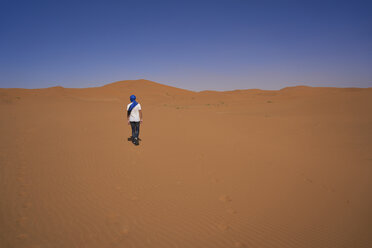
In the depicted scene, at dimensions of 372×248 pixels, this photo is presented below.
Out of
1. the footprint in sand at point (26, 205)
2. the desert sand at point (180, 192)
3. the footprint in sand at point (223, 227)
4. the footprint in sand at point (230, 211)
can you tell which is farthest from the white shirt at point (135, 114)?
the footprint in sand at point (223, 227)

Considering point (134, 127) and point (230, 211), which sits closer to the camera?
point (230, 211)

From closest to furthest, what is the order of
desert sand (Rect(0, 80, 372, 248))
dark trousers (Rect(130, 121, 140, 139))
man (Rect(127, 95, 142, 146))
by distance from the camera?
desert sand (Rect(0, 80, 372, 248))
man (Rect(127, 95, 142, 146))
dark trousers (Rect(130, 121, 140, 139))

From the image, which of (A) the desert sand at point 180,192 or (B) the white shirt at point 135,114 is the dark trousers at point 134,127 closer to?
(B) the white shirt at point 135,114

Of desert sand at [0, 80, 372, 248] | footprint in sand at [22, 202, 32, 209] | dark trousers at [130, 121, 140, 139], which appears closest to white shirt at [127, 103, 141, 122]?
dark trousers at [130, 121, 140, 139]

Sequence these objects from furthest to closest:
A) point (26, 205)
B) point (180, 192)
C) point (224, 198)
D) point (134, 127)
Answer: point (134, 127)
point (180, 192)
point (224, 198)
point (26, 205)

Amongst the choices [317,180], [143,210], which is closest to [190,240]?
[143,210]

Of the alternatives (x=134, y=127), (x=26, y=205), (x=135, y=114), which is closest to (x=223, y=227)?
(x=26, y=205)

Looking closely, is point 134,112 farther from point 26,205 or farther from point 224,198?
point 224,198

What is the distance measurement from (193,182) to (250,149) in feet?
10.7

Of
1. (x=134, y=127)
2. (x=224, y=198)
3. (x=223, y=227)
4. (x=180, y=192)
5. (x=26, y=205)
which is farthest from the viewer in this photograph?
(x=134, y=127)

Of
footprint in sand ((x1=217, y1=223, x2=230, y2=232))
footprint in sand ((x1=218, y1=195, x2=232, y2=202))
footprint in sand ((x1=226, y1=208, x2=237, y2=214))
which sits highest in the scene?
footprint in sand ((x1=218, y1=195, x2=232, y2=202))

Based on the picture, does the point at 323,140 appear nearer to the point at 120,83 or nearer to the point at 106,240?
the point at 106,240

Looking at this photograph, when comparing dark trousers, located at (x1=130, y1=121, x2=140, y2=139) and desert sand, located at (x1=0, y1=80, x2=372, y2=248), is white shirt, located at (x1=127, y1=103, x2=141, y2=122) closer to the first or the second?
dark trousers, located at (x1=130, y1=121, x2=140, y2=139)

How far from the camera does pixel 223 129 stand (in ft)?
32.2
